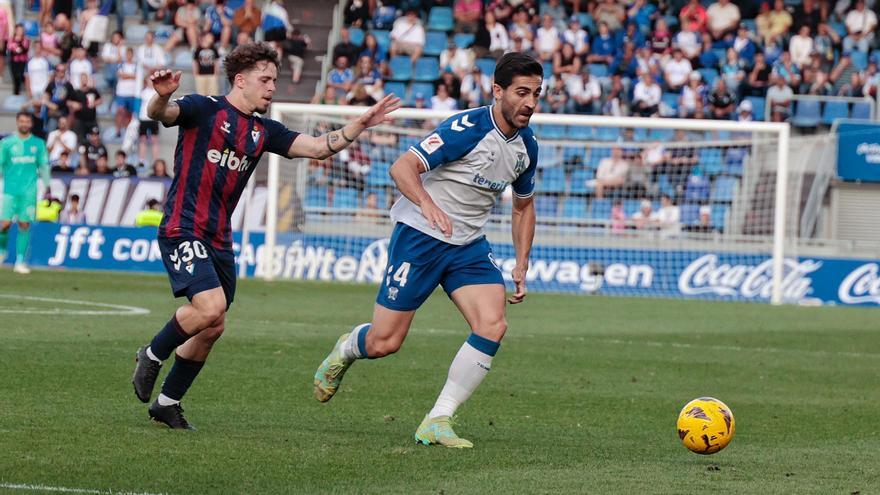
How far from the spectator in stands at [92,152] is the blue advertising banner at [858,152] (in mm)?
14914

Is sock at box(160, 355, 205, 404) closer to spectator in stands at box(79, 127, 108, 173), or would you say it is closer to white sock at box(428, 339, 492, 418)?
white sock at box(428, 339, 492, 418)

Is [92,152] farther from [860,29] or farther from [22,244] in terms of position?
[860,29]

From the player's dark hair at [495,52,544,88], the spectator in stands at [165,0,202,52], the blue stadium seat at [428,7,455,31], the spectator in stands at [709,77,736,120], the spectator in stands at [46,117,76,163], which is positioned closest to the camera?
the player's dark hair at [495,52,544,88]

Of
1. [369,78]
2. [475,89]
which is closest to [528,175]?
[475,89]

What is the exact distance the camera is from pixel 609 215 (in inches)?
1017

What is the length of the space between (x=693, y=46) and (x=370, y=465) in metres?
25.8

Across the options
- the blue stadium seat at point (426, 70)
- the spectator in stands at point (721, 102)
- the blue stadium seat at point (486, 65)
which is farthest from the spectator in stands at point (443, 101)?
the spectator in stands at point (721, 102)

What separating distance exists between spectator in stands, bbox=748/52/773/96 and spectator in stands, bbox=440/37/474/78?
19.7 ft

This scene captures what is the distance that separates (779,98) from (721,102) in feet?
4.36

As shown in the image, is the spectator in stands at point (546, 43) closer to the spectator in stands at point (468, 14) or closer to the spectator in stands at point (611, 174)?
the spectator in stands at point (468, 14)

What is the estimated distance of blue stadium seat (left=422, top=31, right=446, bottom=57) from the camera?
32.8 metres

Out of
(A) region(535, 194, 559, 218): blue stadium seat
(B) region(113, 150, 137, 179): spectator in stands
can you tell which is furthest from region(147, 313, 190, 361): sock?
(B) region(113, 150, 137, 179): spectator in stands

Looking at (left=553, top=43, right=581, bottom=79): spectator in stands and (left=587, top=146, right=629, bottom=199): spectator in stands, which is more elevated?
(left=553, top=43, right=581, bottom=79): spectator in stands

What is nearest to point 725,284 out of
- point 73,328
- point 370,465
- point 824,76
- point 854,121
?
point 854,121
